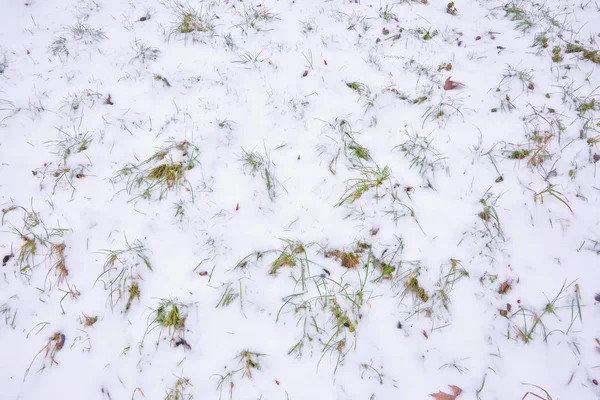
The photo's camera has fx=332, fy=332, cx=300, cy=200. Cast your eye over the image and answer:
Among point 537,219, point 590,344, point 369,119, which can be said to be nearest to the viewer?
point 590,344

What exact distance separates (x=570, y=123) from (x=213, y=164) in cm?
326

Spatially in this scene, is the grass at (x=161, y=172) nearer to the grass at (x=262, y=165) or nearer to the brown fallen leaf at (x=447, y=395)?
the grass at (x=262, y=165)

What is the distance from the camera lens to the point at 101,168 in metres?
2.99

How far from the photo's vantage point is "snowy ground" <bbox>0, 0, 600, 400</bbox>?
7.22ft

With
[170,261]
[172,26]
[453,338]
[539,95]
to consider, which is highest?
[539,95]

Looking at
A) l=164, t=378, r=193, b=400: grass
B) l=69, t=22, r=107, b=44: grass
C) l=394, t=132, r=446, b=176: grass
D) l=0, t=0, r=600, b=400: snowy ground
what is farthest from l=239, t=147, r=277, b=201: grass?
l=69, t=22, r=107, b=44: grass

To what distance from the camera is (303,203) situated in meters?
2.78

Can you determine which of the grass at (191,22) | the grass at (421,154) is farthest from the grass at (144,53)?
the grass at (421,154)

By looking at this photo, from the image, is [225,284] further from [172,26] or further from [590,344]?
[172,26]

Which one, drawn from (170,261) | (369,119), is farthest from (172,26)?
(170,261)

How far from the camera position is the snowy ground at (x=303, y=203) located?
7.22 ft

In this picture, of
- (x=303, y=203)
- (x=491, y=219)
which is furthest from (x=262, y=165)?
(x=491, y=219)

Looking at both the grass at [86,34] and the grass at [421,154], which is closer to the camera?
the grass at [421,154]

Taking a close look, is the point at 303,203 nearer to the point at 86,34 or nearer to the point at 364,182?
the point at 364,182
